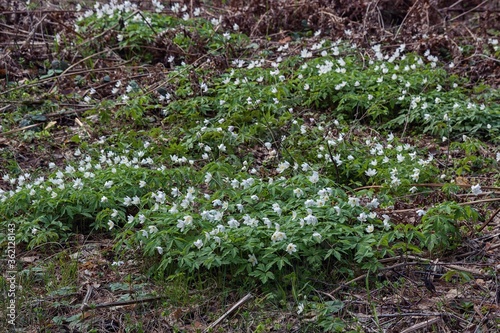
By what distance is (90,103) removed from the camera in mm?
7523

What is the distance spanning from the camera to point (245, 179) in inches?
206

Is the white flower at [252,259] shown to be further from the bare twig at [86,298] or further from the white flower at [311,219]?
the bare twig at [86,298]

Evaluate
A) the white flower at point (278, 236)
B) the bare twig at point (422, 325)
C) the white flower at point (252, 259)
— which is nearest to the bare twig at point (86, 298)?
the white flower at point (252, 259)

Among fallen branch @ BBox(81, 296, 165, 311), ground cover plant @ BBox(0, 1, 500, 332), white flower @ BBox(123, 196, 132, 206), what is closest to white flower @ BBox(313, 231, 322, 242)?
ground cover plant @ BBox(0, 1, 500, 332)

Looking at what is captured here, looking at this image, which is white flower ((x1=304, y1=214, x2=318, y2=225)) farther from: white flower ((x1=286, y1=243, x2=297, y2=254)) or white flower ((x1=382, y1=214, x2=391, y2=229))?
white flower ((x1=382, y1=214, x2=391, y2=229))

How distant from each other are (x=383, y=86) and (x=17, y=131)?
369 centimetres

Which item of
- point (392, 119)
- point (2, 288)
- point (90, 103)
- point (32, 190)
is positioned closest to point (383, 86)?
point (392, 119)

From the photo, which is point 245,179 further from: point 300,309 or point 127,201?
point 300,309

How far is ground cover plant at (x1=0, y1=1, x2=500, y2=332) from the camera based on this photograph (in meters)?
4.31

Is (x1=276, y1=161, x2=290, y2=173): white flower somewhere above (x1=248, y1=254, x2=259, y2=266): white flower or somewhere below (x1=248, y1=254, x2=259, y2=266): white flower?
below

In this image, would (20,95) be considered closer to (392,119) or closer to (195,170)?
(195,170)

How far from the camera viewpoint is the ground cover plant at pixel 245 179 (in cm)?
431

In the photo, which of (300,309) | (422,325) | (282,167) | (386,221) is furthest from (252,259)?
(282,167)

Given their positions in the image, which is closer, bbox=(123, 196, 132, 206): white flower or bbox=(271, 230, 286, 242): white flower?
bbox=(271, 230, 286, 242): white flower
